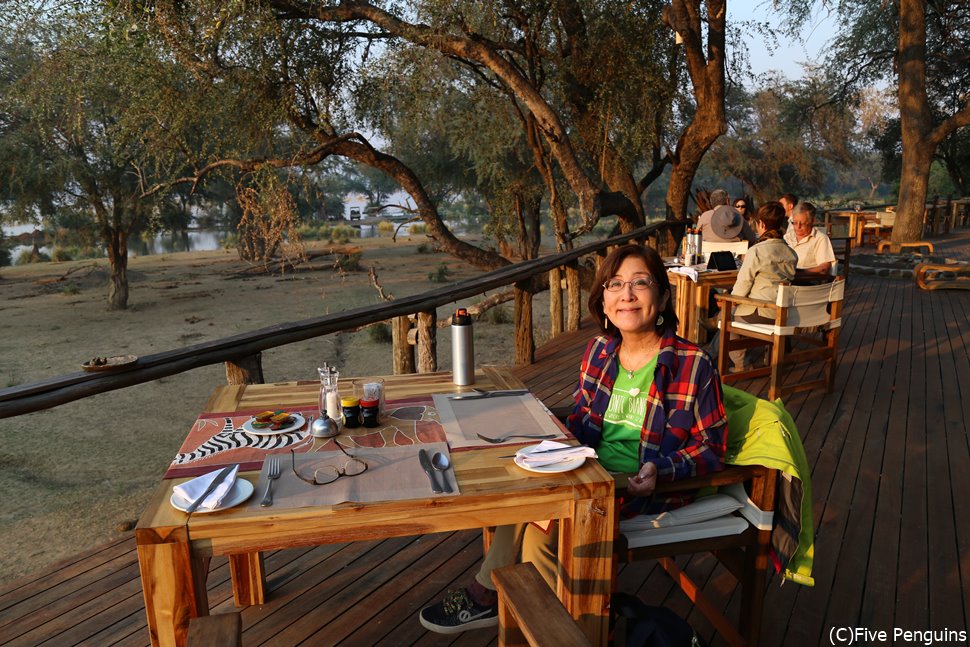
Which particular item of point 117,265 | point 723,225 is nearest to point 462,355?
point 723,225

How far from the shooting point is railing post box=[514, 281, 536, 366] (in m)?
5.29

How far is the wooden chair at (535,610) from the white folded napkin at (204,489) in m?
0.58

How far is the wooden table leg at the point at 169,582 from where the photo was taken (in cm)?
128

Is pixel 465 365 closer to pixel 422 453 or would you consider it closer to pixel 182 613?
pixel 422 453

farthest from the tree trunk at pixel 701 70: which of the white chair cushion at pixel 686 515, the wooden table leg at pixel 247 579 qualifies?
the wooden table leg at pixel 247 579

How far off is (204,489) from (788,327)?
3.73 metres

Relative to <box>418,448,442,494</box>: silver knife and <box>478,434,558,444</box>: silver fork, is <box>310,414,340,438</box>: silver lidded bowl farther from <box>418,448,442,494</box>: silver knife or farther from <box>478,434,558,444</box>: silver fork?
<box>478,434,558,444</box>: silver fork

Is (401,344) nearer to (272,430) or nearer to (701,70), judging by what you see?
(272,430)

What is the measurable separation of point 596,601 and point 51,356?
1380 cm

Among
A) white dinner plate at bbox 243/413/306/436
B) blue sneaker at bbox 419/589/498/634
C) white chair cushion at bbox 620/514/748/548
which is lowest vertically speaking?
blue sneaker at bbox 419/589/498/634

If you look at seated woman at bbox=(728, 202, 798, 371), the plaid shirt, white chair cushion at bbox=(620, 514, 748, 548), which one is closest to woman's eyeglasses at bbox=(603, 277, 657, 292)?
the plaid shirt

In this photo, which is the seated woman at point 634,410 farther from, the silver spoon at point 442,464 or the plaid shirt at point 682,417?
the silver spoon at point 442,464

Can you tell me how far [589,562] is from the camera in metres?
1.52

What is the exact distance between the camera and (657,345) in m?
2.07
